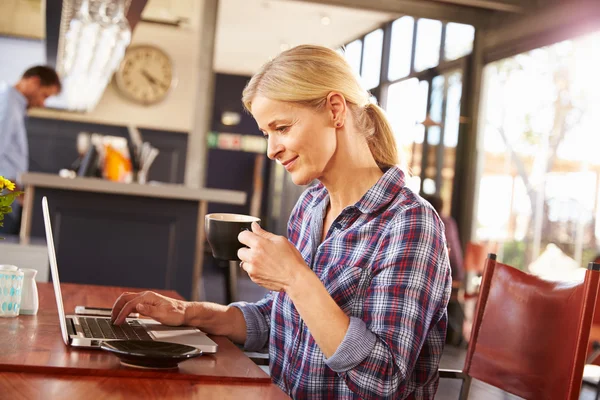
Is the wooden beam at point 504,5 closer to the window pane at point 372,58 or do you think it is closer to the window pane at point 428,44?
the window pane at point 428,44

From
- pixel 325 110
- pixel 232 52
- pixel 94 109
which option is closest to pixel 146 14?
pixel 94 109

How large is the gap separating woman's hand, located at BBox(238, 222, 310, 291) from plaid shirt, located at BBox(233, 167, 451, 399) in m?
0.13

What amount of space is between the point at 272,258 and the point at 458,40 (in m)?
6.69

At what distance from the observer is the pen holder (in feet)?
4.64

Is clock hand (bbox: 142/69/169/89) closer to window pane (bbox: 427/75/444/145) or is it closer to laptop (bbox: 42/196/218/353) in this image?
window pane (bbox: 427/75/444/145)

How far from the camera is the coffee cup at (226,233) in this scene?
1.25 m

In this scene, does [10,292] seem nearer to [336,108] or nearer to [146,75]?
[336,108]

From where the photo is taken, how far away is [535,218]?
6.55 metres

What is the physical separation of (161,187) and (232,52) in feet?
25.6

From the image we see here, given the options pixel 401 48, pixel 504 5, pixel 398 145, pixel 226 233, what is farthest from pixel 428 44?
pixel 226 233

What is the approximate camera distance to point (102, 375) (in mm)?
1011

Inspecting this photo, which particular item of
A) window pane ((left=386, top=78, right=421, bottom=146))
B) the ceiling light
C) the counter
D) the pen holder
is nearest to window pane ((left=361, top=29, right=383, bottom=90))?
window pane ((left=386, top=78, right=421, bottom=146))

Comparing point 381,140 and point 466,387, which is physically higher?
point 381,140

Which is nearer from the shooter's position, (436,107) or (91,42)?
(91,42)
